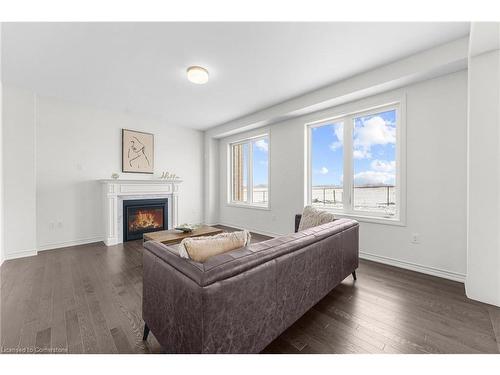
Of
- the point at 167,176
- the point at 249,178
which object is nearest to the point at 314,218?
the point at 249,178

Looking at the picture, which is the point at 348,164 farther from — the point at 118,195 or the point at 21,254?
the point at 21,254

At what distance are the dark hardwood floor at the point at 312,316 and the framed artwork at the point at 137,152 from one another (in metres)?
2.46

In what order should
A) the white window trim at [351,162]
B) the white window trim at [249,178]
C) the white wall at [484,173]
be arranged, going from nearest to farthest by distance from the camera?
the white wall at [484,173] < the white window trim at [351,162] < the white window trim at [249,178]

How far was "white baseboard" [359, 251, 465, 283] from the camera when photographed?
2.51m

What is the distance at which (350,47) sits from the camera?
7.73 ft

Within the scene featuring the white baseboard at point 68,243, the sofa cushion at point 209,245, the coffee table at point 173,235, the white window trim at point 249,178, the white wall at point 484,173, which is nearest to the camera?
the sofa cushion at point 209,245

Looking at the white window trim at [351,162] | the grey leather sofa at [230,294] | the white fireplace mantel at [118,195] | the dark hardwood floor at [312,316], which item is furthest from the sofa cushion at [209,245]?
the white fireplace mantel at [118,195]

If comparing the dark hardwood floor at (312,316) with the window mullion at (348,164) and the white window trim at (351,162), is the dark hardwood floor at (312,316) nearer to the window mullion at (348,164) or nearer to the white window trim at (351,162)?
the white window trim at (351,162)

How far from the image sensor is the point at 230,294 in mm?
1060

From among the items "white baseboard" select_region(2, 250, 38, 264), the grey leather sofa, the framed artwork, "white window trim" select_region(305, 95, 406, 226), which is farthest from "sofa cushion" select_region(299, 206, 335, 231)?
"white baseboard" select_region(2, 250, 38, 264)

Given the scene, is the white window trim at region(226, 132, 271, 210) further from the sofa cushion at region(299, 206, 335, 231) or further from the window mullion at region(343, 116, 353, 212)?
the sofa cushion at region(299, 206, 335, 231)

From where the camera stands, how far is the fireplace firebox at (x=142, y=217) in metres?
4.29

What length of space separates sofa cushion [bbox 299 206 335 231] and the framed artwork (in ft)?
12.8
